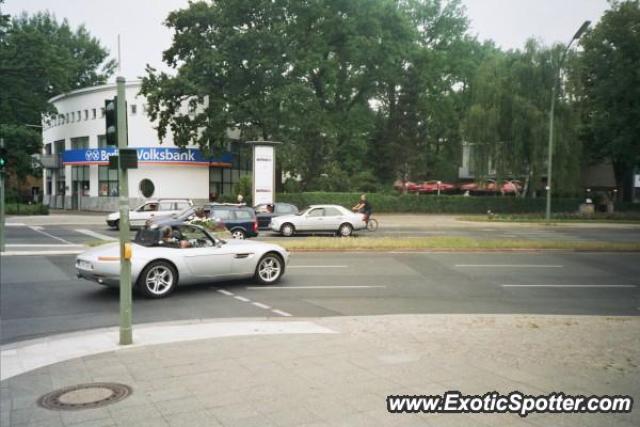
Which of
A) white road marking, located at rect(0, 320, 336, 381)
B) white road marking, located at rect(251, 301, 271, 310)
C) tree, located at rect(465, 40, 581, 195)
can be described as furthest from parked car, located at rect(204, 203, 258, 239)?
tree, located at rect(465, 40, 581, 195)

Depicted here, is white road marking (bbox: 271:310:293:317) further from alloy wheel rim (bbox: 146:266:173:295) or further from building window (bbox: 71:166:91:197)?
building window (bbox: 71:166:91:197)

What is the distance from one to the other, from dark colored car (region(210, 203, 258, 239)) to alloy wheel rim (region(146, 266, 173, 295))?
10.9 metres

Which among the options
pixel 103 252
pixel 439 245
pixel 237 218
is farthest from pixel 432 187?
pixel 103 252

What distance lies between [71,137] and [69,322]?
1893 inches

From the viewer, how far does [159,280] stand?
11.0 m

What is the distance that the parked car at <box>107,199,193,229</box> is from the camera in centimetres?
2838

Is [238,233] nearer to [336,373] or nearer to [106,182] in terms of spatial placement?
[336,373]

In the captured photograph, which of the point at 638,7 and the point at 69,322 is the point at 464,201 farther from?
the point at 69,322

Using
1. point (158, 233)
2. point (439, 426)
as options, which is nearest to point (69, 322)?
point (158, 233)

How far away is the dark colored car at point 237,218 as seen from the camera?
22250 millimetres

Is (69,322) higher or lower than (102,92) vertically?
lower

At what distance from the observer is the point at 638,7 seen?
1763 inches

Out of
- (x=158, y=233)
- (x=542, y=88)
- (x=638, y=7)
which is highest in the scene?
(x=638, y=7)

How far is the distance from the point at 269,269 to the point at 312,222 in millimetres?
13156
